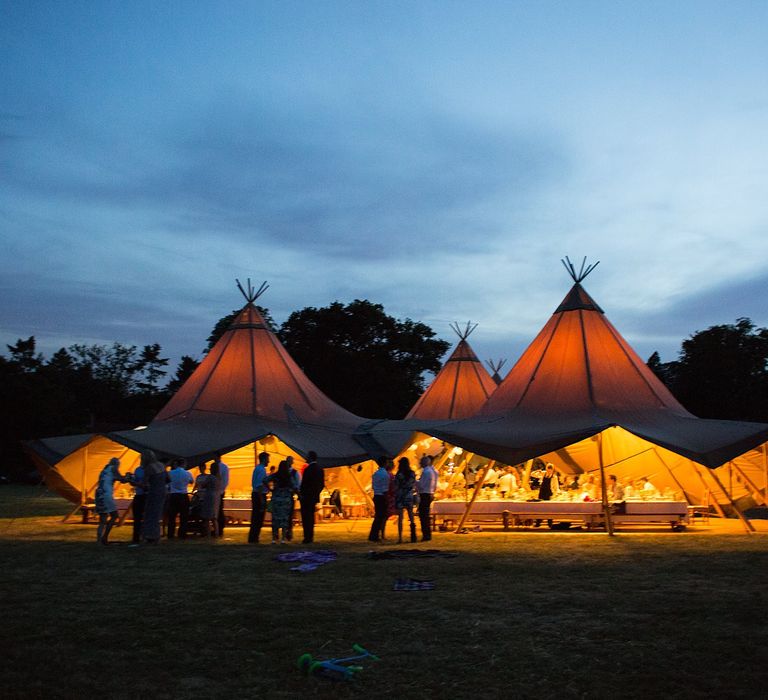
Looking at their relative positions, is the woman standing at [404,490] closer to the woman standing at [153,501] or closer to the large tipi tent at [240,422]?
the large tipi tent at [240,422]

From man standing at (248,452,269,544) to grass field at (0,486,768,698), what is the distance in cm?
217

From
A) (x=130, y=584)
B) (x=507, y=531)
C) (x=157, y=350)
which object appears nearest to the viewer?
(x=130, y=584)

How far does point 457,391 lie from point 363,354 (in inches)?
662

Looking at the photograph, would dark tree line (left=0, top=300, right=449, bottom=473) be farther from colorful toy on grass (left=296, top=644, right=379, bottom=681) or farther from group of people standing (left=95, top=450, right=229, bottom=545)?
colorful toy on grass (left=296, top=644, right=379, bottom=681)

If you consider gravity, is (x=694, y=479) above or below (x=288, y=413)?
below

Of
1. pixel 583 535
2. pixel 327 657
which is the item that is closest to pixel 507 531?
pixel 583 535

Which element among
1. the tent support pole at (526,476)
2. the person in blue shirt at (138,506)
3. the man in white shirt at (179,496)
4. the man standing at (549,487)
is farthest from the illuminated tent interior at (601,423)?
the person in blue shirt at (138,506)

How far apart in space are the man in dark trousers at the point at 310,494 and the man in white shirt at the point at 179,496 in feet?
6.62

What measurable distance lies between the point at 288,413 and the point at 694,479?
8916 mm

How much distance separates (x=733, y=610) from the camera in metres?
7.37

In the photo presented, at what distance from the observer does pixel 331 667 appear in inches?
218

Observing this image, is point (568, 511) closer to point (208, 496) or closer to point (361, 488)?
point (361, 488)

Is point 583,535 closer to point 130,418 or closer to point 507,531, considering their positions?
point 507,531

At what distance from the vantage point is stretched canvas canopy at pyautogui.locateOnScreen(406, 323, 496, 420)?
26703 mm
